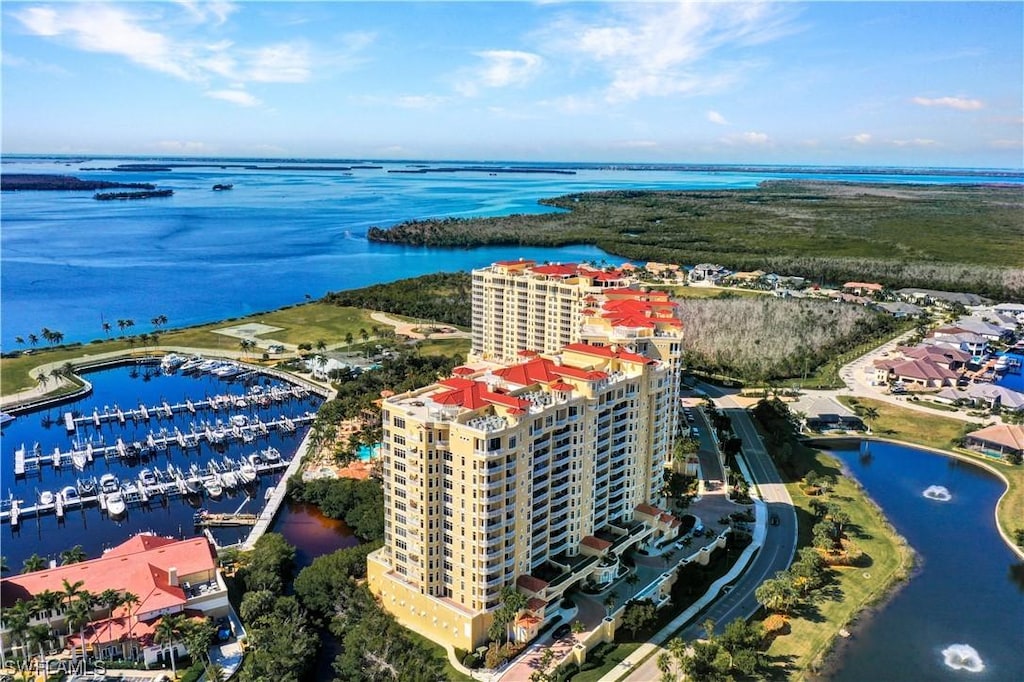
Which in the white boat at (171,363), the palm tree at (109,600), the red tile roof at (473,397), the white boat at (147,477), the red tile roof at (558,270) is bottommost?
the white boat at (147,477)

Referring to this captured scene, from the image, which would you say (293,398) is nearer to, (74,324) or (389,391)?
(389,391)

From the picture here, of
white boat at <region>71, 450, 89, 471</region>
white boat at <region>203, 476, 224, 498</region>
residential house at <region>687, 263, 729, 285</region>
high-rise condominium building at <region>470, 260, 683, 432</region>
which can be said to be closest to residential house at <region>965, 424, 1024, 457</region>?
high-rise condominium building at <region>470, 260, 683, 432</region>

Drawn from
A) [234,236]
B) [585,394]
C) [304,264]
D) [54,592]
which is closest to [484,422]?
[585,394]

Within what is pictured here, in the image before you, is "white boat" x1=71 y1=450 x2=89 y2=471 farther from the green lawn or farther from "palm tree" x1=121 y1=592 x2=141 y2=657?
the green lawn

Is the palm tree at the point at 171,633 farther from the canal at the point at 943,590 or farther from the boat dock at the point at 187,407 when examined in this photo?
the boat dock at the point at 187,407

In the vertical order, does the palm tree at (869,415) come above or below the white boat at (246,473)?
above

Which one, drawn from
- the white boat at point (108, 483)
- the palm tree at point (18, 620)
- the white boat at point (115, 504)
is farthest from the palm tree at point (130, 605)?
the white boat at point (108, 483)
